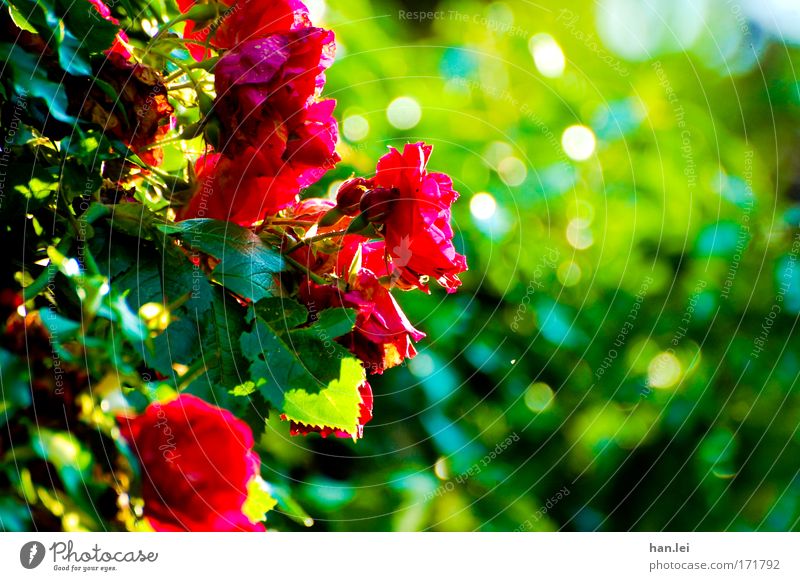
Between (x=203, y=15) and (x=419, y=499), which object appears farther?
(x=419, y=499)

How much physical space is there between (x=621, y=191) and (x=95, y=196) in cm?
62

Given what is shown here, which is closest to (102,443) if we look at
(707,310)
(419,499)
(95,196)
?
(95,196)

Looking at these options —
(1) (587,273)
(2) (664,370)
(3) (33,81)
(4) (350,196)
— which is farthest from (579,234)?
(3) (33,81)

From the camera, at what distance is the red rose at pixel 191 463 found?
302 millimetres

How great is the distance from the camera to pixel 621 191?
834 millimetres

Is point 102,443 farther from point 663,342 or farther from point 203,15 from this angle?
point 663,342

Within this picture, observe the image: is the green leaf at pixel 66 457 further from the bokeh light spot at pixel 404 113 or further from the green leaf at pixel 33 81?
the bokeh light spot at pixel 404 113

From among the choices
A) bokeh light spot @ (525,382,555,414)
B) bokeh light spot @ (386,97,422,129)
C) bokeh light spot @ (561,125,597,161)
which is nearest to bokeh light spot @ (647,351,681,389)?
bokeh light spot @ (525,382,555,414)

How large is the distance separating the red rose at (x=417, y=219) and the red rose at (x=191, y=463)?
10 cm

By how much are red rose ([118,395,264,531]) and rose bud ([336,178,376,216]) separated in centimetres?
10

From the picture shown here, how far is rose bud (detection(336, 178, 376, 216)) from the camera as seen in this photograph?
0.36m

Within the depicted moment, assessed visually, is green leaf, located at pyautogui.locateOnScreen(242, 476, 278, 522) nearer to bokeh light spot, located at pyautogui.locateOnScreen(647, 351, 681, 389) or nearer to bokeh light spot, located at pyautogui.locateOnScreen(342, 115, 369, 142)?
bokeh light spot, located at pyautogui.locateOnScreen(342, 115, 369, 142)

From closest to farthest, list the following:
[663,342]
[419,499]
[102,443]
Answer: [102,443], [419,499], [663,342]

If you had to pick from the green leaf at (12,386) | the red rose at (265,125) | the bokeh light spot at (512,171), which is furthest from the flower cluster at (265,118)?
the bokeh light spot at (512,171)
